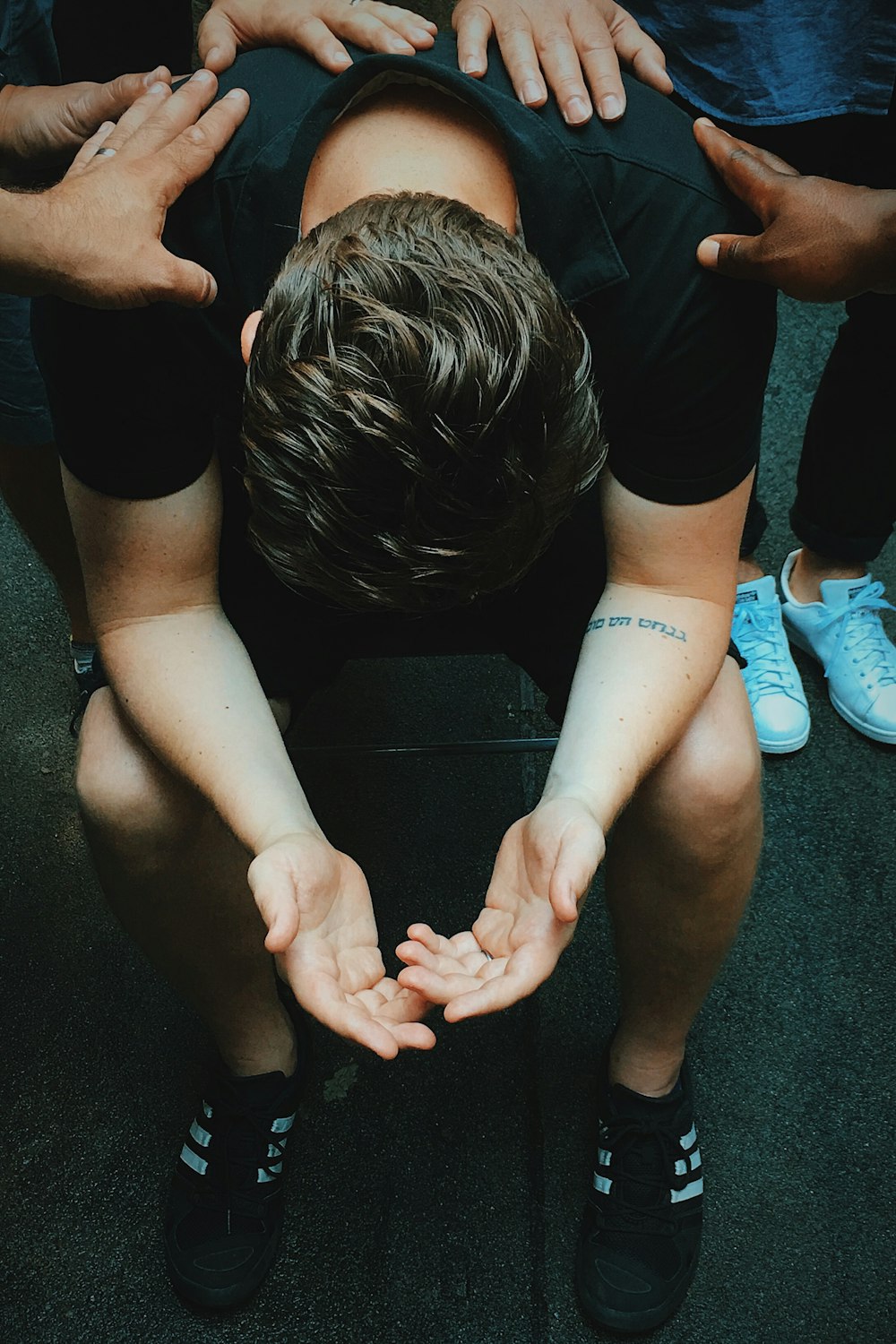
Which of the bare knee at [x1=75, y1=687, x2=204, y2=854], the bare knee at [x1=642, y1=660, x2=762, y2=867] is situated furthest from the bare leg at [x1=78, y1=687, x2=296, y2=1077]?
the bare knee at [x1=642, y1=660, x2=762, y2=867]

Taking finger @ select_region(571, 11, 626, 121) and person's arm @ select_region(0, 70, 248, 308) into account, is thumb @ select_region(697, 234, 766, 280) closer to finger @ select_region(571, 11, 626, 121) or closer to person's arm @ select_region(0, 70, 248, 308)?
finger @ select_region(571, 11, 626, 121)

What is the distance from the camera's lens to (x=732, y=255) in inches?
36.8

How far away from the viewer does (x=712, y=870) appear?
1.08m

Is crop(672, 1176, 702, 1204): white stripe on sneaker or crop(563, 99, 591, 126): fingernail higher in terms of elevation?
crop(563, 99, 591, 126): fingernail

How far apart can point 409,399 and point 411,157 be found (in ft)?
0.90

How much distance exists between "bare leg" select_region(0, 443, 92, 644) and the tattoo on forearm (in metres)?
0.83

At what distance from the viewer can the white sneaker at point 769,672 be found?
5.64 ft

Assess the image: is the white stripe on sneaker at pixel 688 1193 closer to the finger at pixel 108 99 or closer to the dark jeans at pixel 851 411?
the dark jeans at pixel 851 411

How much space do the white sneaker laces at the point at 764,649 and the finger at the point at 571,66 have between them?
0.93 m

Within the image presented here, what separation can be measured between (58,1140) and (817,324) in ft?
6.85

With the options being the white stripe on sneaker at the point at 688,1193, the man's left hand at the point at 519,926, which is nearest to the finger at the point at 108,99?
the man's left hand at the point at 519,926

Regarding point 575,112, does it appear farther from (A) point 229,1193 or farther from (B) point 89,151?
(A) point 229,1193

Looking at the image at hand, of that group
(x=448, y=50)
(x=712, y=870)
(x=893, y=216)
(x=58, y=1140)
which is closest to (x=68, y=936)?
(x=58, y=1140)

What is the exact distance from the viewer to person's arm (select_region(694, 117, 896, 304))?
915 mm
